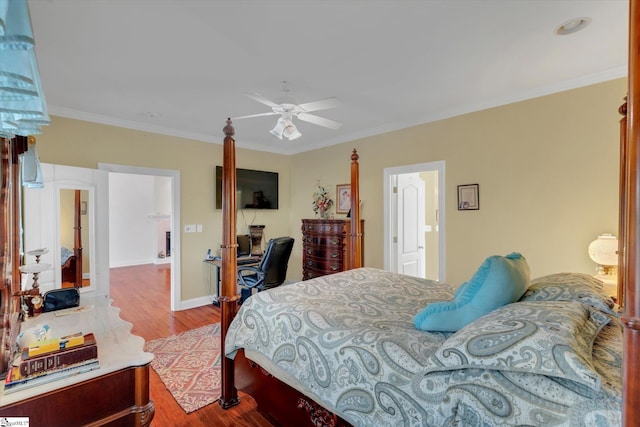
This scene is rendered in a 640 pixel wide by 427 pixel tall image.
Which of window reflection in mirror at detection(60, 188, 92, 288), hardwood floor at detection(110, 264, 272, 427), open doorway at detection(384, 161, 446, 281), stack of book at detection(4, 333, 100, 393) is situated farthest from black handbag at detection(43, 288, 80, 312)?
open doorway at detection(384, 161, 446, 281)

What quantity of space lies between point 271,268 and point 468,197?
2.53 metres

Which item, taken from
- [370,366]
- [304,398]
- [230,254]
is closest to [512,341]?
[370,366]

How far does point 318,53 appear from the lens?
7.20 feet

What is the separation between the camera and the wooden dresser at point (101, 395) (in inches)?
43.9

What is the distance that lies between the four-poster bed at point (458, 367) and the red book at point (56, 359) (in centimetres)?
81

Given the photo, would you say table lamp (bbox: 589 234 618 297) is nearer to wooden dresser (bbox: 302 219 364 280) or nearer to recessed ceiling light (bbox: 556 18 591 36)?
recessed ceiling light (bbox: 556 18 591 36)

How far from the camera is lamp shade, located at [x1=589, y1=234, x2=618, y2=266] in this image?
2.33 m

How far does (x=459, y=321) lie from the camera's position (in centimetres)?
136

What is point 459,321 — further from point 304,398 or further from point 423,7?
point 423,7

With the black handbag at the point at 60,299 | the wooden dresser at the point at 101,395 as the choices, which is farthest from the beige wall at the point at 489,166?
the wooden dresser at the point at 101,395

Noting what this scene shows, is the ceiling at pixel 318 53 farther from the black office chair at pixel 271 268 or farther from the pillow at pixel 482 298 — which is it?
the black office chair at pixel 271 268

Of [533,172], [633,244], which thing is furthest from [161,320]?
[533,172]

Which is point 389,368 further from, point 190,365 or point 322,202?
point 322,202

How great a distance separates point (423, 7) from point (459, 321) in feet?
5.82
